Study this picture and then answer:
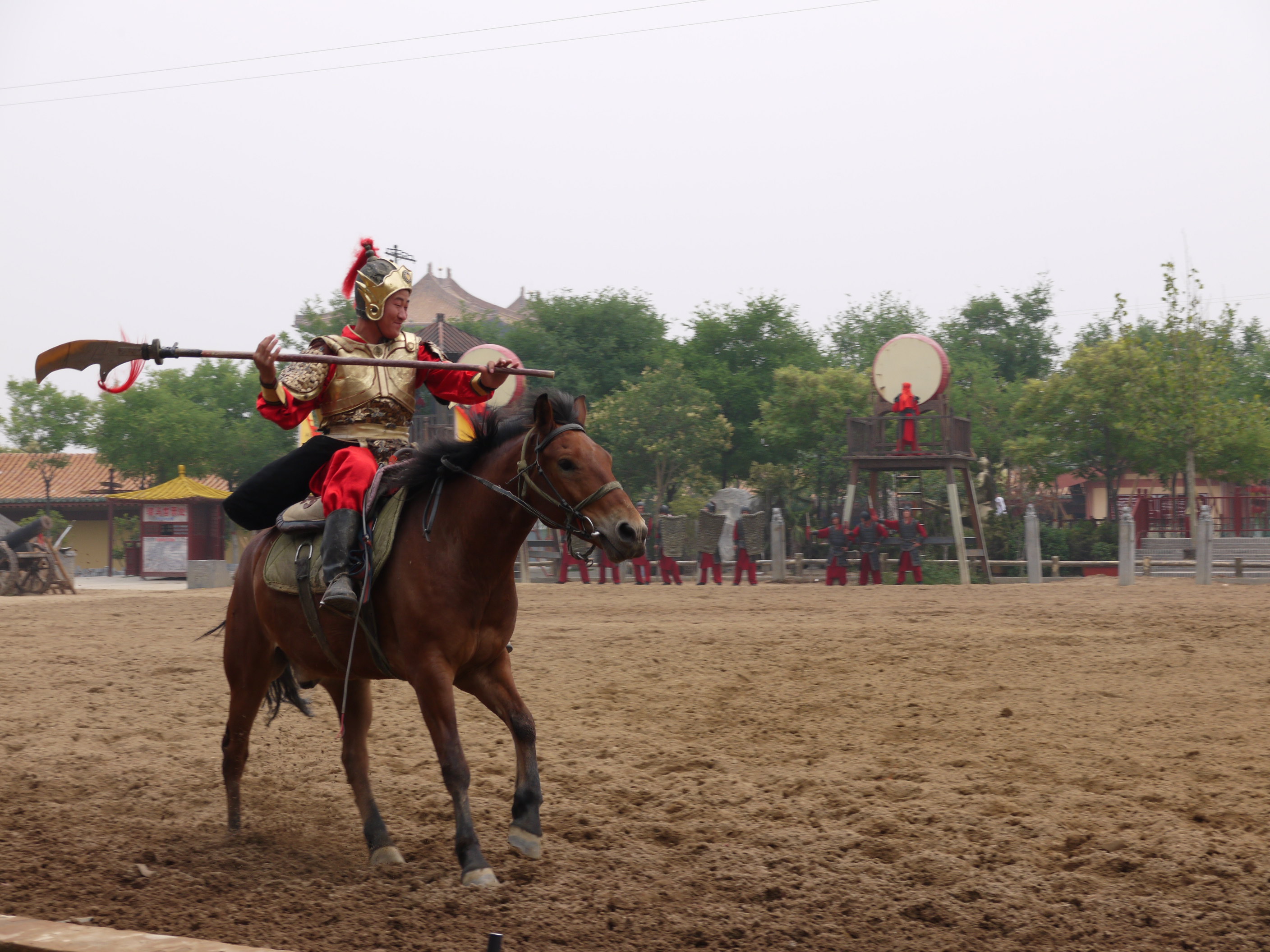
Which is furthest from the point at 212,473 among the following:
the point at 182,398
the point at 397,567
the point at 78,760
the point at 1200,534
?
the point at 397,567

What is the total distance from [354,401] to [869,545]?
18.8 m

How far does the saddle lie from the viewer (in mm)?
5352

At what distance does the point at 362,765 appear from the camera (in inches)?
227

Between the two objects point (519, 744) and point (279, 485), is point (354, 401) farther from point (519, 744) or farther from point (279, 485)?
point (519, 744)

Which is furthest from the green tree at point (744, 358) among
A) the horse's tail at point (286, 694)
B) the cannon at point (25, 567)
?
the horse's tail at point (286, 694)

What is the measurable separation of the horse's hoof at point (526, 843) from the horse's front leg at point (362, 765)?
0.54 meters

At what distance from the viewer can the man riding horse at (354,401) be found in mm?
5520

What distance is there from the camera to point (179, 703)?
31.5ft

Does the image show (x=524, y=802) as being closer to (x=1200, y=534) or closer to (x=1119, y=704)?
(x=1119, y=704)

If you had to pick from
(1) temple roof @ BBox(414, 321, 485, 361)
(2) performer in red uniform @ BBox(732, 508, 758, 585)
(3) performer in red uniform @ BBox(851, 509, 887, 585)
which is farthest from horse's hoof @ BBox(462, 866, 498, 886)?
(1) temple roof @ BBox(414, 321, 485, 361)

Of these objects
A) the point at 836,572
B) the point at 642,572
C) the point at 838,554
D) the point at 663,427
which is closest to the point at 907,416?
the point at 838,554

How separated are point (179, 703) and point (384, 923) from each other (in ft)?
20.1

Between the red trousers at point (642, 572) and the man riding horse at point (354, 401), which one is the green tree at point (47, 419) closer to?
the red trousers at point (642, 572)

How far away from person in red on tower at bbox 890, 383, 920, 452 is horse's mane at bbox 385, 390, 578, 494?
19728mm
